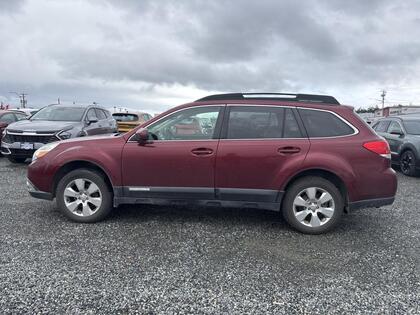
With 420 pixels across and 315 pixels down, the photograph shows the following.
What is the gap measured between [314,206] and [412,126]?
271 inches

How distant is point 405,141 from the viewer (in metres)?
9.10

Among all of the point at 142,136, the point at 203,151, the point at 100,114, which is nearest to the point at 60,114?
the point at 100,114

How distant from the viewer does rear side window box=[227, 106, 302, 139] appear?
4.33 meters

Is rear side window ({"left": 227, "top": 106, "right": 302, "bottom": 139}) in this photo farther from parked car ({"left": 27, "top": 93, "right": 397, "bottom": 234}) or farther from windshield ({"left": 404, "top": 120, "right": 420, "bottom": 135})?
windshield ({"left": 404, "top": 120, "right": 420, "bottom": 135})

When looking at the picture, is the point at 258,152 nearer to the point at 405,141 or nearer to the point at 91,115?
the point at 405,141

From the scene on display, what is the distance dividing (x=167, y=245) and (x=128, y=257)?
19.4 inches

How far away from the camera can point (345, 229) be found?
15.1 feet

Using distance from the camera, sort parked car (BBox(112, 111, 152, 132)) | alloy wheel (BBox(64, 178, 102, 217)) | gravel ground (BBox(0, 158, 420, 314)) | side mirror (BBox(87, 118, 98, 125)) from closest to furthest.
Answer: gravel ground (BBox(0, 158, 420, 314)), alloy wheel (BBox(64, 178, 102, 217)), side mirror (BBox(87, 118, 98, 125)), parked car (BBox(112, 111, 152, 132))

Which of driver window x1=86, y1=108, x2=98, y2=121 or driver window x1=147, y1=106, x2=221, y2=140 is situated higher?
driver window x1=86, y1=108, x2=98, y2=121

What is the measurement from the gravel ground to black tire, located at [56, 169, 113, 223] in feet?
→ 0.40

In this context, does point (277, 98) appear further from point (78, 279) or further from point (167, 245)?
point (78, 279)

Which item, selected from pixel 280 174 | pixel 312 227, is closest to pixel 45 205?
pixel 280 174

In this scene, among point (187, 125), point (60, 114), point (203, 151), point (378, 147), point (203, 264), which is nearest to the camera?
point (203, 264)

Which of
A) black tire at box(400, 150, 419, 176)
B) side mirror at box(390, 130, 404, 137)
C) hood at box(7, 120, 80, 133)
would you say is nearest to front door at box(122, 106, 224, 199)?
hood at box(7, 120, 80, 133)
